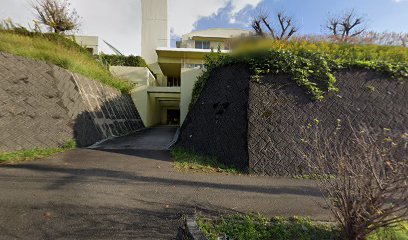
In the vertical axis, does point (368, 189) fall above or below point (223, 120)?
below

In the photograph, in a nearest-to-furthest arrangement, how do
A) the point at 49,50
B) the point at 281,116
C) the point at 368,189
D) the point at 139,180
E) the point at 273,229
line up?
the point at 368,189
the point at 273,229
the point at 139,180
the point at 281,116
the point at 49,50

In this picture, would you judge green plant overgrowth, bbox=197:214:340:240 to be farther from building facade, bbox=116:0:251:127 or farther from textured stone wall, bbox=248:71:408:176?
building facade, bbox=116:0:251:127

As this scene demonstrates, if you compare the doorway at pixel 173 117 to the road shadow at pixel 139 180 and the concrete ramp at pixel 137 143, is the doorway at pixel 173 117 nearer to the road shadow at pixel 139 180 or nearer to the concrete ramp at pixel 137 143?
the concrete ramp at pixel 137 143

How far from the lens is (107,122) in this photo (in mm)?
10281

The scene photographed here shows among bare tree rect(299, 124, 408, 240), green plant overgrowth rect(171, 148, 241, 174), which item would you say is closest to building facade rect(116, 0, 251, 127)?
green plant overgrowth rect(171, 148, 241, 174)

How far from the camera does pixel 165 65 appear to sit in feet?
59.2

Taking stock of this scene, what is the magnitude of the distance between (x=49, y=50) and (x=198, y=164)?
916 cm

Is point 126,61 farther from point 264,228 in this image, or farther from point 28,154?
point 264,228

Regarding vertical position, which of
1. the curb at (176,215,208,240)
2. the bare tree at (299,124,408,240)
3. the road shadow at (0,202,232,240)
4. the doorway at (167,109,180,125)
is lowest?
the doorway at (167,109,180,125)

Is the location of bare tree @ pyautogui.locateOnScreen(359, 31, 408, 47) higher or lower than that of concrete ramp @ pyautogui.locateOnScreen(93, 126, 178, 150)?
higher

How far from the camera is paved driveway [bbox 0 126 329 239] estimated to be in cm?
283

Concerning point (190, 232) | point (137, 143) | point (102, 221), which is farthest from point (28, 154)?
point (190, 232)

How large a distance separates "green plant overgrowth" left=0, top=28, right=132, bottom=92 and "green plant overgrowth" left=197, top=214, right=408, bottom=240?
9.43 metres

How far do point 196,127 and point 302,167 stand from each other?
12.1ft
